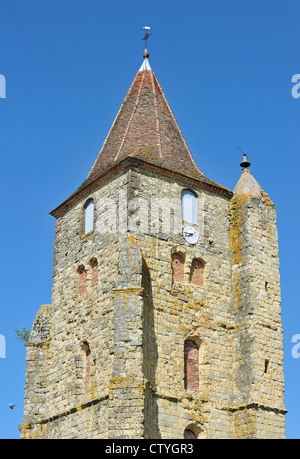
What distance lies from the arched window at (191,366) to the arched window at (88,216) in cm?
501

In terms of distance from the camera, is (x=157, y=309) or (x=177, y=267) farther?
(x=177, y=267)

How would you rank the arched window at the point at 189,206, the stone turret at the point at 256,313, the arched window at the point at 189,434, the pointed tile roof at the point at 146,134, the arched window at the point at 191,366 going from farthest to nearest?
the pointed tile roof at the point at 146,134
the arched window at the point at 189,206
the arched window at the point at 191,366
the stone turret at the point at 256,313
the arched window at the point at 189,434

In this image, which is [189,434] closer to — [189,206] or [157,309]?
[157,309]

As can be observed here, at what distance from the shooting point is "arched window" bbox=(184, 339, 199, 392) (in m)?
25.2

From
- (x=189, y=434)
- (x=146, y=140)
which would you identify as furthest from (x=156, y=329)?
(x=146, y=140)

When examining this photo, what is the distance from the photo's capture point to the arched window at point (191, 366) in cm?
2517

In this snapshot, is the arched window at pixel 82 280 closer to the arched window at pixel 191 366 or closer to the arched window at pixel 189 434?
the arched window at pixel 191 366

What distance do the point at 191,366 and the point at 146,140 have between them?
793cm

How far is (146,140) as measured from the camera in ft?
94.5

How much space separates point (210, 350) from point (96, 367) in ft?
11.7

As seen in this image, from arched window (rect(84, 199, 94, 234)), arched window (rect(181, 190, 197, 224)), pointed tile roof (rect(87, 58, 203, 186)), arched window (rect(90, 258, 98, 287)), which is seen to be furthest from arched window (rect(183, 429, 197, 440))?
pointed tile roof (rect(87, 58, 203, 186))

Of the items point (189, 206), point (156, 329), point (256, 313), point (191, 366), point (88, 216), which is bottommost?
point (191, 366)

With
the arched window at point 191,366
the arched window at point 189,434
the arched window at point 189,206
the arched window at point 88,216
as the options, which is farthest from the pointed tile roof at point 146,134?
the arched window at point 189,434
